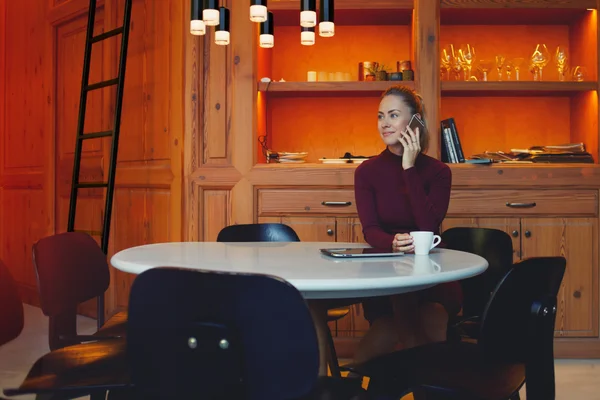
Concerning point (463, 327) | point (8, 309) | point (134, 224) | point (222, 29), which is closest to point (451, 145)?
point (463, 327)

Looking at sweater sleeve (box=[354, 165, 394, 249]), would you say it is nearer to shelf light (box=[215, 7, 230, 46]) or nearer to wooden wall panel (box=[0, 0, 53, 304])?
shelf light (box=[215, 7, 230, 46])

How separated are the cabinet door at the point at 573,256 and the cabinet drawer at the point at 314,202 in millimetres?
Result: 981

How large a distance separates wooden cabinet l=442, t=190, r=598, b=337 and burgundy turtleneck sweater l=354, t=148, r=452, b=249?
1039 millimetres

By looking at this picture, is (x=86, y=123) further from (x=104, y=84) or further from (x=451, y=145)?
(x=451, y=145)

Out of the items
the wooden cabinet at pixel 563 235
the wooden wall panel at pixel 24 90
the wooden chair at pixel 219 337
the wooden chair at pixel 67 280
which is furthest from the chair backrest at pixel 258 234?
the wooden wall panel at pixel 24 90

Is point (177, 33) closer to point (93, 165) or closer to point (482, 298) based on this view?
point (93, 165)

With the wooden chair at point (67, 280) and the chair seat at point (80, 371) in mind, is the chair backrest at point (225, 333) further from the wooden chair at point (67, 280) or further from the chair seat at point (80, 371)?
Answer: the wooden chair at point (67, 280)

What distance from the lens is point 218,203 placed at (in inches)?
142

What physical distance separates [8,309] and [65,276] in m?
0.43

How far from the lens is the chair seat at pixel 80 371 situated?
148 cm

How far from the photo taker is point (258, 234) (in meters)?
2.66

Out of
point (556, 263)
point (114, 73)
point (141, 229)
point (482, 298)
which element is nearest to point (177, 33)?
point (114, 73)

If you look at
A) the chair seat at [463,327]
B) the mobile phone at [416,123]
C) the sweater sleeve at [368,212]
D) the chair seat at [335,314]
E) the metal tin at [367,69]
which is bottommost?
the chair seat at [463,327]

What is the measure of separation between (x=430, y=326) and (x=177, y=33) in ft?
7.62
